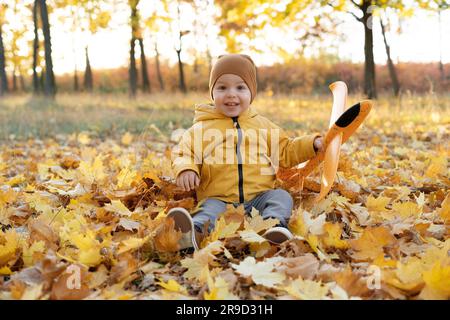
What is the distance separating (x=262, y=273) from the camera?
5.54ft

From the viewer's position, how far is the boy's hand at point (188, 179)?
7.80 ft

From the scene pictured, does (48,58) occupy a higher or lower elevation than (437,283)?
higher

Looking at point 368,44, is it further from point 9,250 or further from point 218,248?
point 9,250

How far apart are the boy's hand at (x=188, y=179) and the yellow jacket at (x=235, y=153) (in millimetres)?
22

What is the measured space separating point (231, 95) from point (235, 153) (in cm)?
31

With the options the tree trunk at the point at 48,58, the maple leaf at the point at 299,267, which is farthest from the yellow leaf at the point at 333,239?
the tree trunk at the point at 48,58

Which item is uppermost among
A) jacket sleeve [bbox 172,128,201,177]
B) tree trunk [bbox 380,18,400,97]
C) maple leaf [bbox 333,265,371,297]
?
tree trunk [bbox 380,18,400,97]

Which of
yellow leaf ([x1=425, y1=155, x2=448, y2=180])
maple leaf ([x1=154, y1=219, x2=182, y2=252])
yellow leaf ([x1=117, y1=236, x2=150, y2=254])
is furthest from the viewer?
yellow leaf ([x1=425, y1=155, x2=448, y2=180])

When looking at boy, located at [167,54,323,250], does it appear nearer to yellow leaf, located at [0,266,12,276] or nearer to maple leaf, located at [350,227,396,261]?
maple leaf, located at [350,227,396,261]

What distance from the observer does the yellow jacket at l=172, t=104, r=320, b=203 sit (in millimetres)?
2518

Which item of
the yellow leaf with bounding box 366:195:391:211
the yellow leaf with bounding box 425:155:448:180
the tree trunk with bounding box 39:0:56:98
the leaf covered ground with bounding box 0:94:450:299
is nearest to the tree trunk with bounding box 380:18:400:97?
the tree trunk with bounding box 39:0:56:98

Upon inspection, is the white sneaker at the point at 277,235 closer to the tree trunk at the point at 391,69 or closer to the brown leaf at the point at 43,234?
the brown leaf at the point at 43,234

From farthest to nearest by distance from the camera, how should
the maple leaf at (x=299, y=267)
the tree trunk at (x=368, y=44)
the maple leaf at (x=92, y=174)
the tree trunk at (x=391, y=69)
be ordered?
the tree trunk at (x=391, y=69) < the tree trunk at (x=368, y=44) < the maple leaf at (x=92, y=174) < the maple leaf at (x=299, y=267)

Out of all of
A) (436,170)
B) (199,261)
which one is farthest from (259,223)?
(436,170)
